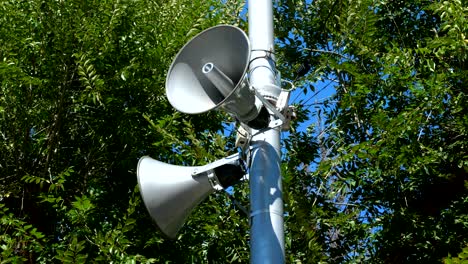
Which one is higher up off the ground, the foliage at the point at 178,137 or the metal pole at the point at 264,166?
the foliage at the point at 178,137

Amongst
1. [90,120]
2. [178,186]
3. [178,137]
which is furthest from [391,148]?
[178,186]

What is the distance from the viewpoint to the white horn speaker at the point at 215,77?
133 inches

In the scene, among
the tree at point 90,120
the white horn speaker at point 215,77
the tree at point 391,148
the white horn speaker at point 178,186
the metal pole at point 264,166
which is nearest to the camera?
the metal pole at point 264,166

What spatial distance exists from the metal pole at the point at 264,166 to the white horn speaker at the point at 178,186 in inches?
6.5

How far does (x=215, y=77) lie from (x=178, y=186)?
501 mm

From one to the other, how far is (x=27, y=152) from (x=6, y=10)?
109cm

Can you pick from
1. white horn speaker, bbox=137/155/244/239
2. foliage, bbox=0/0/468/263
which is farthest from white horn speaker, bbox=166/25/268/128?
foliage, bbox=0/0/468/263

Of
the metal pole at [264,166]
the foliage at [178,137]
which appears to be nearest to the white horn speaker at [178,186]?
the metal pole at [264,166]

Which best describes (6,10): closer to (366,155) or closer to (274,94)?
(366,155)

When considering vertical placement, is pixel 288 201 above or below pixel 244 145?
above

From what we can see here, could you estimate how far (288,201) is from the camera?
16.3 feet

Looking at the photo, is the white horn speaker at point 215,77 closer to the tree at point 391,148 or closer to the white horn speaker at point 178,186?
the white horn speaker at point 178,186

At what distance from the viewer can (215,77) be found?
11.4ft

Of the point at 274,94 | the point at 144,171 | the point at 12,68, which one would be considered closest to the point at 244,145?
the point at 274,94
